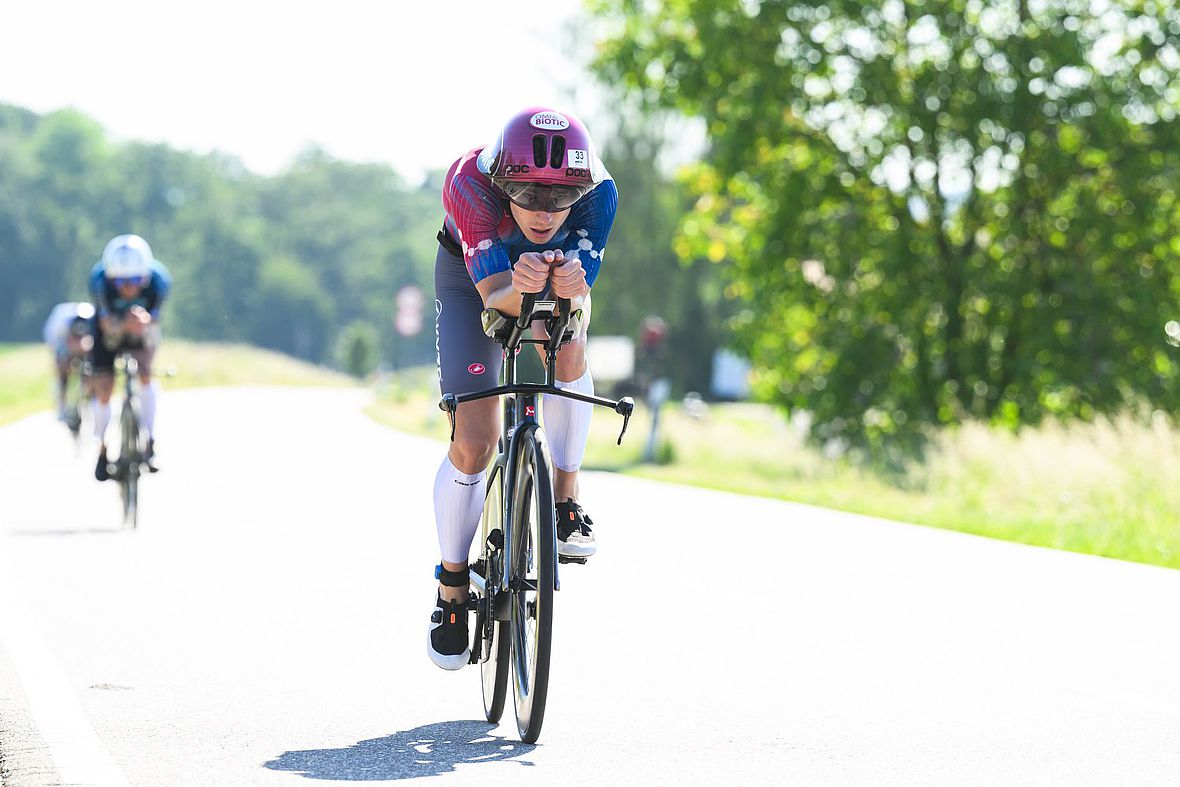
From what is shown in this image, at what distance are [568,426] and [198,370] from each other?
63.3 m

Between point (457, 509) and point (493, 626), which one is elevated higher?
point (457, 509)

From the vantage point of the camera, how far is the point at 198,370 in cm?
6731

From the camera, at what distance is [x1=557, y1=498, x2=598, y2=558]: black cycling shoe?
5648 mm

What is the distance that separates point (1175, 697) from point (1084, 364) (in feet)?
61.8

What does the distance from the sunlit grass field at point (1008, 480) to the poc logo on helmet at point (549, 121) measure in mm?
6625

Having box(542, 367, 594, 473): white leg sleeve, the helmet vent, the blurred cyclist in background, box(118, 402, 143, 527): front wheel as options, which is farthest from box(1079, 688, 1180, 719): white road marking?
the blurred cyclist in background

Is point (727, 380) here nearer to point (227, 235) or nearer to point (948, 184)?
point (948, 184)

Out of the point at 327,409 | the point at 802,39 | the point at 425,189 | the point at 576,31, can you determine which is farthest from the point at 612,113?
the point at 425,189

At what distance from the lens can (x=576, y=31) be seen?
52.5 m

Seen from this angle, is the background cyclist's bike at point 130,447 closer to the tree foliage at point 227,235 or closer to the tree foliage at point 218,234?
the tree foliage at point 227,235

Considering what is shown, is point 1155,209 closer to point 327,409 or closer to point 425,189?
point 327,409

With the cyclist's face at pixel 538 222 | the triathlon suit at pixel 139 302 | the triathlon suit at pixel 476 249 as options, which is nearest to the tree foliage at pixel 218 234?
the triathlon suit at pixel 139 302

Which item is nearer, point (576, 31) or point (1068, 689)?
point (1068, 689)

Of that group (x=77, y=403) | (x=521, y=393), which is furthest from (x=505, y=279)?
(x=77, y=403)
